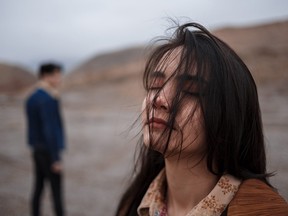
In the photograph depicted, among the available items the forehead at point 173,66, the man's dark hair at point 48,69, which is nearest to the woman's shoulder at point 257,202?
the forehead at point 173,66

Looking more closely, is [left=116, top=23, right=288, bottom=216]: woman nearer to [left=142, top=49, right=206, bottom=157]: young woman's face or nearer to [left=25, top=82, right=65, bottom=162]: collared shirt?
[left=142, top=49, right=206, bottom=157]: young woman's face

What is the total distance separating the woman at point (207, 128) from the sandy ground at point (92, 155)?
425mm

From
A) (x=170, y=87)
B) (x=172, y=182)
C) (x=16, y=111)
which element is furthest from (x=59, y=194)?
(x=16, y=111)

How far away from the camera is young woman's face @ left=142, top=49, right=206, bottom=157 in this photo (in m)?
1.18

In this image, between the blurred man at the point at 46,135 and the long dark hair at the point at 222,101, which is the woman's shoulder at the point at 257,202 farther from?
the blurred man at the point at 46,135

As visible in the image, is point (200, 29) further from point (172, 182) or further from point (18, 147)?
point (18, 147)

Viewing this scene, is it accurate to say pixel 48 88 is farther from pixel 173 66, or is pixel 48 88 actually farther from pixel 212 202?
pixel 212 202

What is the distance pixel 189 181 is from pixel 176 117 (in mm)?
299

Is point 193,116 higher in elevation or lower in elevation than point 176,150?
higher

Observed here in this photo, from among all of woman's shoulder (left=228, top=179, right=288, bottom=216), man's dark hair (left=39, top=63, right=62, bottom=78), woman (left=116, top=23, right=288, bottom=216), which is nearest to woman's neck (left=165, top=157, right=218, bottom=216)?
woman (left=116, top=23, right=288, bottom=216)

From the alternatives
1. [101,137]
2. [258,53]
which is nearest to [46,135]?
[101,137]

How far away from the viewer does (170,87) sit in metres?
1.21

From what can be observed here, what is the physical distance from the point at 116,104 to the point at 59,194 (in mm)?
12037

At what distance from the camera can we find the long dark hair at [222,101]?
1.17 m
